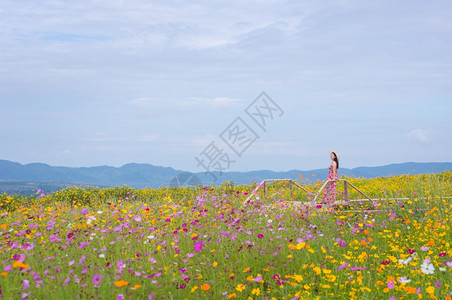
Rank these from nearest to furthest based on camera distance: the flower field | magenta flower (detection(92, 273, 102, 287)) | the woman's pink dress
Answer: magenta flower (detection(92, 273, 102, 287))
the flower field
the woman's pink dress

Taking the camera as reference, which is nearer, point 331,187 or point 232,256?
point 232,256

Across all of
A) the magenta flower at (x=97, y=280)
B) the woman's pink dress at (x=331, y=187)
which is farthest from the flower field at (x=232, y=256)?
the woman's pink dress at (x=331, y=187)

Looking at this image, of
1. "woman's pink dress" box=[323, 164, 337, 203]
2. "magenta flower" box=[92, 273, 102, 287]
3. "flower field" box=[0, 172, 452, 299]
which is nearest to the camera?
"magenta flower" box=[92, 273, 102, 287]

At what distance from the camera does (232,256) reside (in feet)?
19.3

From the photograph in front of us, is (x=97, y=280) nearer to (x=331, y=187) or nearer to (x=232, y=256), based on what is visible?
(x=232, y=256)

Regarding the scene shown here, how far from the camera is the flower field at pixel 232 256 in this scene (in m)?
4.77

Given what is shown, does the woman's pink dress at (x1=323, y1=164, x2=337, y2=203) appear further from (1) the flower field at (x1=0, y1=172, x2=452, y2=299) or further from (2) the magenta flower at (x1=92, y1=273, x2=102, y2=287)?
(2) the magenta flower at (x1=92, y1=273, x2=102, y2=287)

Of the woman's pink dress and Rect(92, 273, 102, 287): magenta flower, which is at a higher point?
the woman's pink dress

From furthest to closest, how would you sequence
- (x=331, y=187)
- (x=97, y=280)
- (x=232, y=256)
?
1. (x=331, y=187)
2. (x=232, y=256)
3. (x=97, y=280)

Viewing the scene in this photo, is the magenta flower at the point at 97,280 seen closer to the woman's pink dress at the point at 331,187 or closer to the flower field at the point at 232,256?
the flower field at the point at 232,256

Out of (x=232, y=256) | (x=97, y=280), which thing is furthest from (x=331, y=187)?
(x=97, y=280)

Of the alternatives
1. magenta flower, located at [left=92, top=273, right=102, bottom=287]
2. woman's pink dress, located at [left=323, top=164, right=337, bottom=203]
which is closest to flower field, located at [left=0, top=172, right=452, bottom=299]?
magenta flower, located at [left=92, top=273, right=102, bottom=287]

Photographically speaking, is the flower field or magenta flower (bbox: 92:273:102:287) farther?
the flower field

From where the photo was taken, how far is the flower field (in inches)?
188
